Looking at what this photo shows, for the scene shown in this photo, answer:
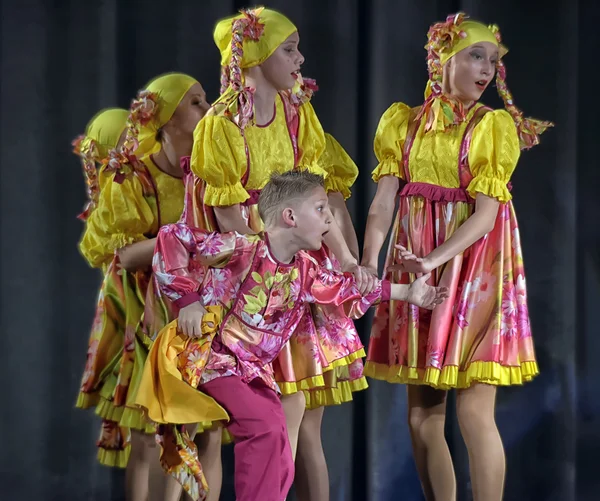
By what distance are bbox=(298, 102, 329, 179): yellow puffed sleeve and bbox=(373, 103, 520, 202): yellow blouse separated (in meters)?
0.18

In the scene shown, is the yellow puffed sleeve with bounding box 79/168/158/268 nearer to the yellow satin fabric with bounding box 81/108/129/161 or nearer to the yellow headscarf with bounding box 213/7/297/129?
the yellow satin fabric with bounding box 81/108/129/161

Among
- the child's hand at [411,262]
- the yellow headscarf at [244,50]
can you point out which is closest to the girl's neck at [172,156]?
the yellow headscarf at [244,50]

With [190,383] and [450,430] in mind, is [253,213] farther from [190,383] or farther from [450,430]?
[450,430]

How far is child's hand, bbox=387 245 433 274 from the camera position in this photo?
266cm

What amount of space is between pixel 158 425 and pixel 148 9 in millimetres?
1656

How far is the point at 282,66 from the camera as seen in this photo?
276 centimetres

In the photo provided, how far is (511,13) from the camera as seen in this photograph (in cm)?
362

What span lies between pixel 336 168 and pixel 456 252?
1.55ft

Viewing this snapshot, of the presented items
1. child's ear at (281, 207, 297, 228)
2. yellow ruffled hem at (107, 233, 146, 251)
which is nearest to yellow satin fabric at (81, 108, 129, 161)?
yellow ruffled hem at (107, 233, 146, 251)

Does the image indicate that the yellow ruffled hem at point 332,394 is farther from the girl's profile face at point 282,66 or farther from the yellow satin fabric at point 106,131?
the yellow satin fabric at point 106,131

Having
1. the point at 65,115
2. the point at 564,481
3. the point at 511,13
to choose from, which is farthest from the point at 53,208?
the point at 564,481

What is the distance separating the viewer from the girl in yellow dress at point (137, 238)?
116 inches

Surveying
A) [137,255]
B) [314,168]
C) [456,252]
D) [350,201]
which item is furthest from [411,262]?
[350,201]

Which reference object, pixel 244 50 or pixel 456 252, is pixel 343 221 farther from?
pixel 244 50
